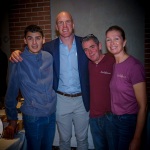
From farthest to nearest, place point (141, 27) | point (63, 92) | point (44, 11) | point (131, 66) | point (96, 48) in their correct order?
point (44, 11) → point (141, 27) → point (63, 92) → point (96, 48) → point (131, 66)

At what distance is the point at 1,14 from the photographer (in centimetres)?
440

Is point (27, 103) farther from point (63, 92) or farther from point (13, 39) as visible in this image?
point (13, 39)

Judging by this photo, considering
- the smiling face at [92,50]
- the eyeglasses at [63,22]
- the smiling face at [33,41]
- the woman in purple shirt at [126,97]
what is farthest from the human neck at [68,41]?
the woman in purple shirt at [126,97]

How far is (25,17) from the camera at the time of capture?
4121mm

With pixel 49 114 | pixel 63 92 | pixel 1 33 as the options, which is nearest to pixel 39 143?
pixel 49 114

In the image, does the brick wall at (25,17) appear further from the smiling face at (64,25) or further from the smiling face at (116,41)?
the smiling face at (116,41)

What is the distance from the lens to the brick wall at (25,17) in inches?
158

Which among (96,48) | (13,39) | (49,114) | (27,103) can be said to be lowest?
(49,114)

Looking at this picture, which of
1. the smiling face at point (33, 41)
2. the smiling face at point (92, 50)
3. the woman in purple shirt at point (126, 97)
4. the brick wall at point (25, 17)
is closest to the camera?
the woman in purple shirt at point (126, 97)

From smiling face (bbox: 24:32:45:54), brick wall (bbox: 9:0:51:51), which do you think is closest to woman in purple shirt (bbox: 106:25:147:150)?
smiling face (bbox: 24:32:45:54)

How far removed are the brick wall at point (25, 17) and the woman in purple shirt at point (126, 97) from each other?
2236mm

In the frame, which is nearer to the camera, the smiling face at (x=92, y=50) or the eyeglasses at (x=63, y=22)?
the smiling face at (x=92, y=50)

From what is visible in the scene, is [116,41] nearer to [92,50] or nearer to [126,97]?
[92,50]

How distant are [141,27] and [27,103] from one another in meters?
2.70
